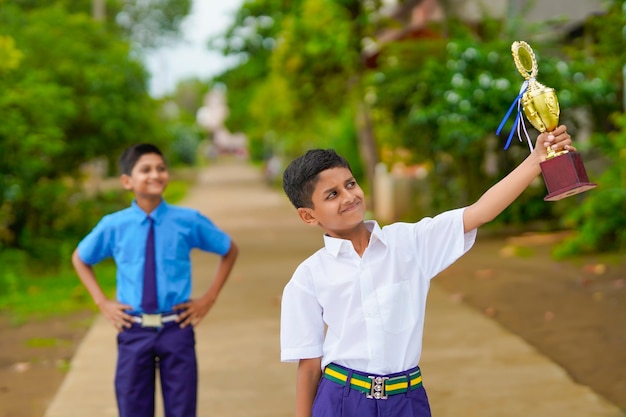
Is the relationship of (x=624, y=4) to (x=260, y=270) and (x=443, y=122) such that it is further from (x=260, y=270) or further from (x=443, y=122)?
(x=260, y=270)

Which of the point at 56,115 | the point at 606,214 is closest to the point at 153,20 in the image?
the point at 56,115

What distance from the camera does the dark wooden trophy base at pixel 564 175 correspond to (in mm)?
2957

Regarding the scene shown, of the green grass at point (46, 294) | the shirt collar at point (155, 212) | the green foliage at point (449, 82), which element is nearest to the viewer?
the shirt collar at point (155, 212)

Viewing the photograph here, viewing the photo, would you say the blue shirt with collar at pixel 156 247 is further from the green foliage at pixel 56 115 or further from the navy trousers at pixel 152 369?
the green foliage at pixel 56 115

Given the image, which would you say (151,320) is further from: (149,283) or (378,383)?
(378,383)

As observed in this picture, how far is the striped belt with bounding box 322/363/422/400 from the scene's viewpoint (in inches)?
122

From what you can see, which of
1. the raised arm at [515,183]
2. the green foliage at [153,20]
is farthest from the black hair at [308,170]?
the green foliage at [153,20]

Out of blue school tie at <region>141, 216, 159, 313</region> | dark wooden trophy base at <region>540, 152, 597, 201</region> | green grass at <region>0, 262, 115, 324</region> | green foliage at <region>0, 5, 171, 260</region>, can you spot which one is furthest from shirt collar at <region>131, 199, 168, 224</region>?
green foliage at <region>0, 5, 171, 260</region>

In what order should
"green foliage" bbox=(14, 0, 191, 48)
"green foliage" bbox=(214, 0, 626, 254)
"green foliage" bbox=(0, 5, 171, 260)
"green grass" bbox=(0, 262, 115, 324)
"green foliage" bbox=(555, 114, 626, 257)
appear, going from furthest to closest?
"green foliage" bbox=(14, 0, 191, 48), "green foliage" bbox=(214, 0, 626, 254), "green foliage" bbox=(0, 5, 171, 260), "green foliage" bbox=(555, 114, 626, 257), "green grass" bbox=(0, 262, 115, 324)

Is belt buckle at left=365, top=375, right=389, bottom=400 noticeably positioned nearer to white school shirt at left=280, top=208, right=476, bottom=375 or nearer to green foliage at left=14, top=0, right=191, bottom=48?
white school shirt at left=280, top=208, right=476, bottom=375

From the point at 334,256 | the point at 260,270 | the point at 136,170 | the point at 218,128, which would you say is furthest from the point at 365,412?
the point at 218,128

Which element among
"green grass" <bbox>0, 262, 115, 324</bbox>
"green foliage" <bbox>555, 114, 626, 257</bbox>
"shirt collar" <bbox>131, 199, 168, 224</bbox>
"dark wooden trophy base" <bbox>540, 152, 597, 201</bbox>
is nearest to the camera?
"dark wooden trophy base" <bbox>540, 152, 597, 201</bbox>

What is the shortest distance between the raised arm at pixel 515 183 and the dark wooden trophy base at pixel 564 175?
31 mm

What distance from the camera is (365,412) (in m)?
3.09
